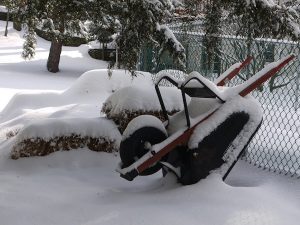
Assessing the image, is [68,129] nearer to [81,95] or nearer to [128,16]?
[128,16]

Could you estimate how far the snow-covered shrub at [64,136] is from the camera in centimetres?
432

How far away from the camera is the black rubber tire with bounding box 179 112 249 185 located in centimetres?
328

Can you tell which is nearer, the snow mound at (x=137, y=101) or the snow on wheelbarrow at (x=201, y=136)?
the snow on wheelbarrow at (x=201, y=136)

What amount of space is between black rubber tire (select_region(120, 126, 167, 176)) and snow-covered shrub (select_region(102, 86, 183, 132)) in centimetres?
132

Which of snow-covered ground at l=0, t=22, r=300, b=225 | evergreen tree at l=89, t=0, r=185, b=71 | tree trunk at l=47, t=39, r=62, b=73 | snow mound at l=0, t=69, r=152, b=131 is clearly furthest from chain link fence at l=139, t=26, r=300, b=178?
tree trunk at l=47, t=39, r=62, b=73

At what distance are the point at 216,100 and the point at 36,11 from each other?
185cm

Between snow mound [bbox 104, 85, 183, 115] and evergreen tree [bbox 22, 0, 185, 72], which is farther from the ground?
evergreen tree [bbox 22, 0, 185, 72]

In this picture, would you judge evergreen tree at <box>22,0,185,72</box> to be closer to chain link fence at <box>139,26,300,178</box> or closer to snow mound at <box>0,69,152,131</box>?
chain link fence at <box>139,26,300,178</box>

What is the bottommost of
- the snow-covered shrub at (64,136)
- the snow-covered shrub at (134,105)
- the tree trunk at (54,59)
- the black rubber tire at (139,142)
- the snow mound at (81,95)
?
the tree trunk at (54,59)

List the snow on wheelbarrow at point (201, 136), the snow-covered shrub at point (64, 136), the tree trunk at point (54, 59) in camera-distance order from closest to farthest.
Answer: the snow on wheelbarrow at point (201, 136), the snow-covered shrub at point (64, 136), the tree trunk at point (54, 59)

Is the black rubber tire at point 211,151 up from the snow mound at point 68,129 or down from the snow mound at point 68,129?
up

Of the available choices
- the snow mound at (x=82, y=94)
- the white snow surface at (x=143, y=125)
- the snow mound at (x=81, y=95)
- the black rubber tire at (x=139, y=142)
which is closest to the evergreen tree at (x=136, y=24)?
the white snow surface at (x=143, y=125)

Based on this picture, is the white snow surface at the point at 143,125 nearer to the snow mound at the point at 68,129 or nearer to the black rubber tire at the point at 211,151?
the black rubber tire at the point at 211,151

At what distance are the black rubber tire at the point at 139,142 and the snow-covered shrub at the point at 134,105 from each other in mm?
1321
